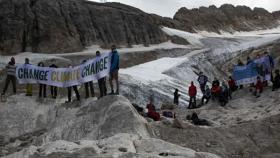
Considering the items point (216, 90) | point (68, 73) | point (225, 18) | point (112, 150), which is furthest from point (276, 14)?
point (112, 150)

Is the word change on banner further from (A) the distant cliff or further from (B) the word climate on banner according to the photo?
(A) the distant cliff

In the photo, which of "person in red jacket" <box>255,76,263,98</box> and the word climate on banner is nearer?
the word climate on banner

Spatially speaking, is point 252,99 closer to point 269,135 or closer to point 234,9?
point 269,135

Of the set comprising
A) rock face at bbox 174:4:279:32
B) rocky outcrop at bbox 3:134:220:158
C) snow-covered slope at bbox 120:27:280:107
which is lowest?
snow-covered slope at bbox 120:27:280:107

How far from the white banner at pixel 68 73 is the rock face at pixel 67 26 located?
27.5 m

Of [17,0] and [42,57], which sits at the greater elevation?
[17,0]

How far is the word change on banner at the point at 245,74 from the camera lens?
23703 mm

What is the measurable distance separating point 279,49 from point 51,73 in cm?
2649

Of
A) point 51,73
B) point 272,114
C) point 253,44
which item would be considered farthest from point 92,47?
point 272,114

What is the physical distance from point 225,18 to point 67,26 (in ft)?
117

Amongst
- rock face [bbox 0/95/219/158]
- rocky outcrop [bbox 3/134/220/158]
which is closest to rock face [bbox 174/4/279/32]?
rock face [bbox 0/95/219/158]

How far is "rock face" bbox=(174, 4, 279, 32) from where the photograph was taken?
81312mm

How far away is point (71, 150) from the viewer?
42.0ft

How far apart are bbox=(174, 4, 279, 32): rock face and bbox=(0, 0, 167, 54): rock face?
49.5 feet
